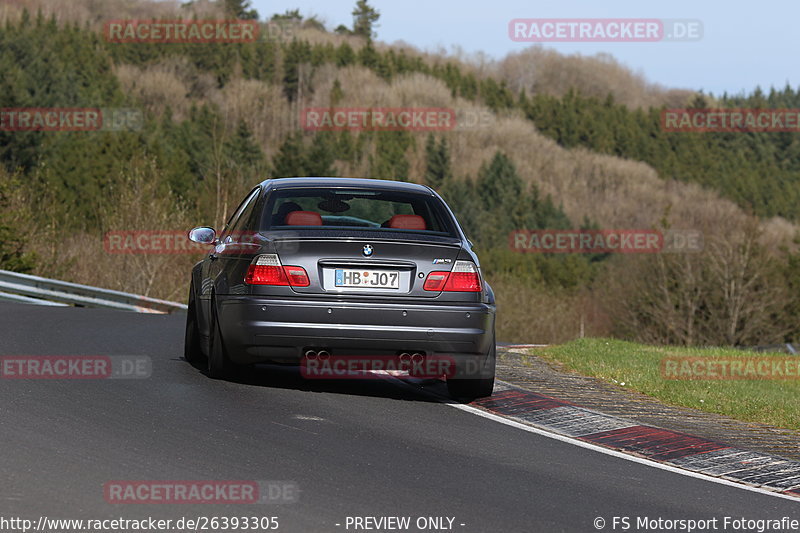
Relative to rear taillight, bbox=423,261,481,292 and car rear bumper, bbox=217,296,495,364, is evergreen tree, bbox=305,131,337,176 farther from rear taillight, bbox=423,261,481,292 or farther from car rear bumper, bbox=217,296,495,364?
car rear bumper, bbox=217,296,495,364

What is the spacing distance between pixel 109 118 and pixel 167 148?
894 cm

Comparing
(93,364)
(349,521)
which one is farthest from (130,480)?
(93,364)

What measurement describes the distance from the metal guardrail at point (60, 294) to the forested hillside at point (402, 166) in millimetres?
12635

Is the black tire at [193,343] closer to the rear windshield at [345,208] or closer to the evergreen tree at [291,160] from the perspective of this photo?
the rear windshield at [345,208]

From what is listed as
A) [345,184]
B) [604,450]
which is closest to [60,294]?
[345,184]

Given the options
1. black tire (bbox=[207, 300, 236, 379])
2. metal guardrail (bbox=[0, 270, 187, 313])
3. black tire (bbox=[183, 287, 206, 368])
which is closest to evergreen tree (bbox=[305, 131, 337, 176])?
metal guardrail (bbox=[0, 270, 187, 313])

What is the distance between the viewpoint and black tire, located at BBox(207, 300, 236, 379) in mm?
9203

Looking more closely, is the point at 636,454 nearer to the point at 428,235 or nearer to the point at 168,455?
the point at 428,235

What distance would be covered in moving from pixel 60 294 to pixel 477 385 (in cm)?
1323

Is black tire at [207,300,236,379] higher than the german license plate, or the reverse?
the german license plate

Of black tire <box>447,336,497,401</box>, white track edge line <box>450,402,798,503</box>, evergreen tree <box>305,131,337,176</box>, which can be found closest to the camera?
white track edge line <box>450,402,798,503</box>

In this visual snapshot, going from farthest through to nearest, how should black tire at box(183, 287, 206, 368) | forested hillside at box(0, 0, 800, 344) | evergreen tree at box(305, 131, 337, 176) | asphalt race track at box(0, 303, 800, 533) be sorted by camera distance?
evergreen tree at box(305, 131, 337, 176), forested hillside at box(0, 0, 800, 344), black tire at box(183, 287, 206, 368), asphalt race track at box(0, 303, 800, 533)

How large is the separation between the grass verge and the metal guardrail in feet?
31.0

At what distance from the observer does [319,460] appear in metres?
6.61
